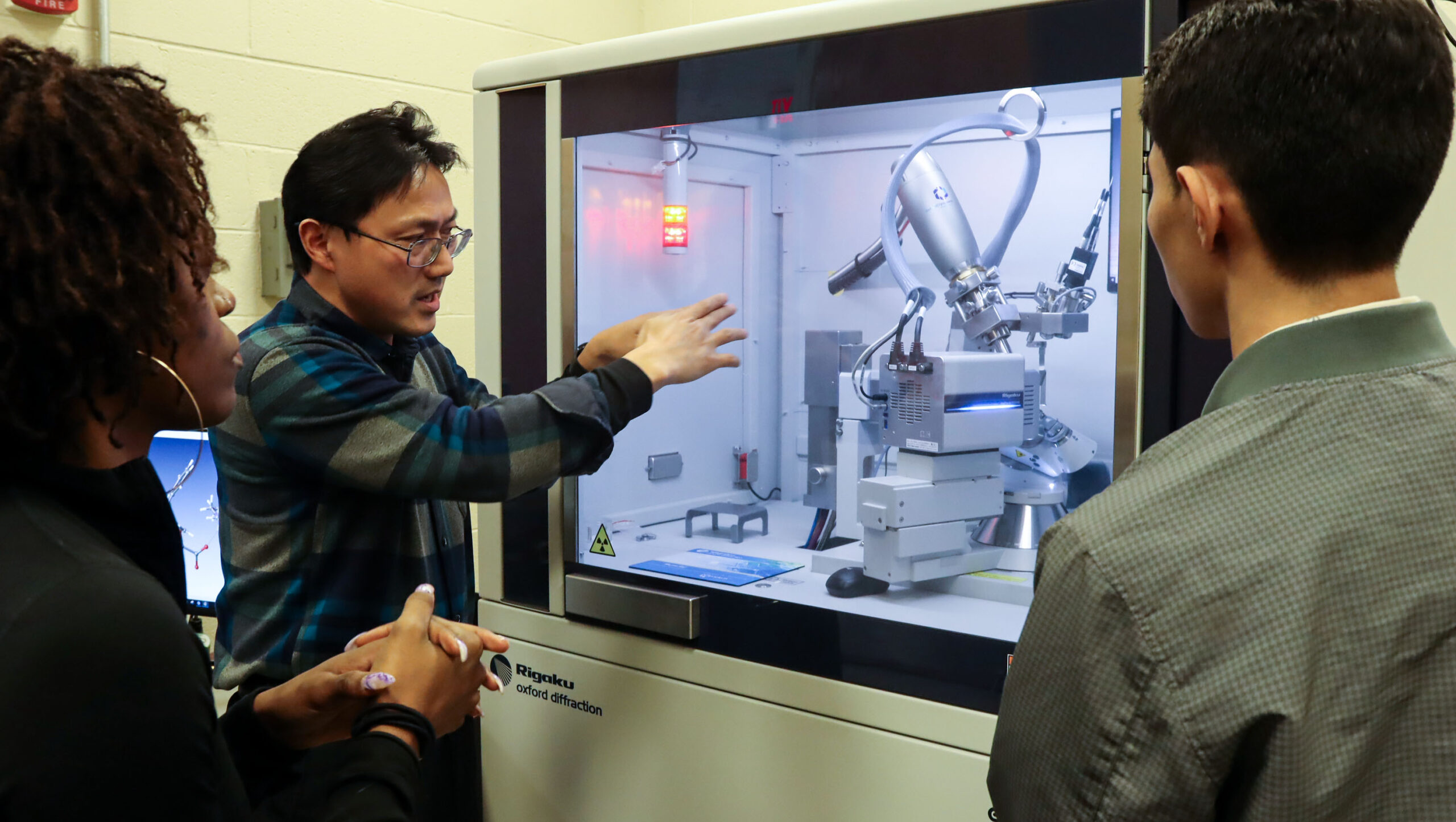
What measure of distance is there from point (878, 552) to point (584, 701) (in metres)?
0.48

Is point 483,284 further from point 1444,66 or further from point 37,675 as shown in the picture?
point 1444,66

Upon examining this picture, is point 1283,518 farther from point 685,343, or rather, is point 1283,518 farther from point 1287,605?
point 685,343

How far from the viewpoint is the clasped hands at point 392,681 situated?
880mm

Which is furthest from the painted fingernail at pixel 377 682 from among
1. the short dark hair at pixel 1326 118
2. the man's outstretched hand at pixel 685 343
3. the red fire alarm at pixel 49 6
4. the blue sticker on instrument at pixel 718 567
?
the red fire alarm at pixel 49 6

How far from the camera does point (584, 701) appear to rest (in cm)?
150

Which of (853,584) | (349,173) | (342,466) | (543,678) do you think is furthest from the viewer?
(543,678)

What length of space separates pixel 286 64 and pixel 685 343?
1310mm

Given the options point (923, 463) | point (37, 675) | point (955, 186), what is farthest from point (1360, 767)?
point (955, 186)

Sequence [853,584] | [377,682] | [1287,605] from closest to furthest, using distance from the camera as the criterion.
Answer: [1287,605] → [377,682] → [853,584]

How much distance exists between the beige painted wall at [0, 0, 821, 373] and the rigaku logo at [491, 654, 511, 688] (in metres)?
0.85

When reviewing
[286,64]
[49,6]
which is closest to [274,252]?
[286,64]

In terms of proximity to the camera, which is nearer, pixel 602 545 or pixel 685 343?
pixel 685 343

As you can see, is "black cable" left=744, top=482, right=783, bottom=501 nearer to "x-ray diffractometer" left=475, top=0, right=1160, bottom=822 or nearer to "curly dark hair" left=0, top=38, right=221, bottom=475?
"x-ray diffractometer" left=475, top=0, right=1160, bottom=822

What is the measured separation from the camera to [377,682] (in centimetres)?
86
